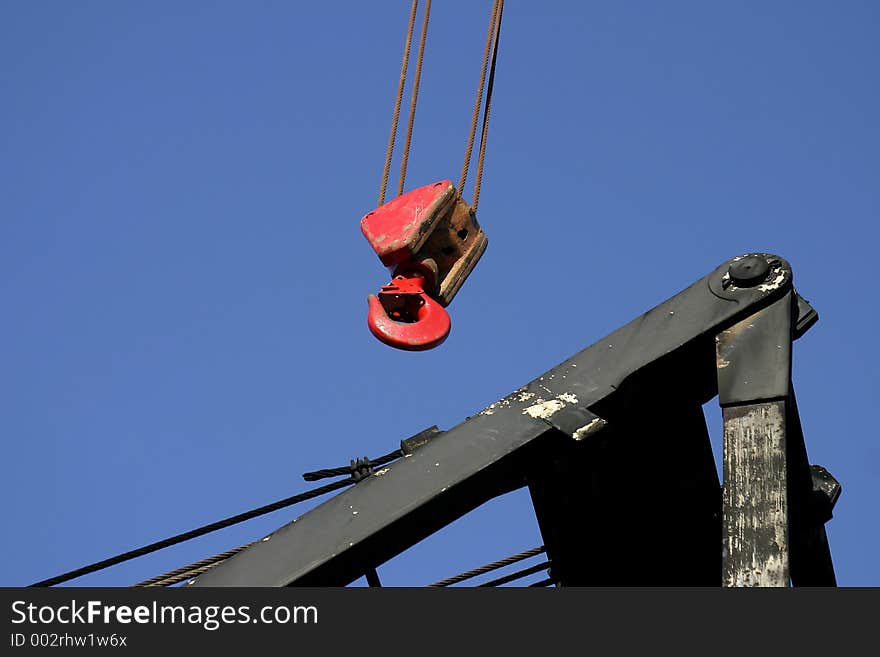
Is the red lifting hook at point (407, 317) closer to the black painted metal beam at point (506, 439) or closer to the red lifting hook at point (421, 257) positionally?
the red lifting hook at point (421, 257)

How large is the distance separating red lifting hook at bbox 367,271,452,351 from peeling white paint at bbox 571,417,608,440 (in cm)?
104

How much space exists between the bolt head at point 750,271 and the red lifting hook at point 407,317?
115 centimetres

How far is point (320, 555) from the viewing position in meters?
4.45

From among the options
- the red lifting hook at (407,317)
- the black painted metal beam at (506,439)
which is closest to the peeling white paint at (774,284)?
the black painted metal beam at (506,439)

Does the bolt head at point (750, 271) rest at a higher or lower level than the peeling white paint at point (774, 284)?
higher

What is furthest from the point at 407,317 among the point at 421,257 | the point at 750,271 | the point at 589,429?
the point at 750,271

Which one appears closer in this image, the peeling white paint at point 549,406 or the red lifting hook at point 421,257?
the peeling white paint at point 549,406

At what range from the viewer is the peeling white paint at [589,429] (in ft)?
15.4

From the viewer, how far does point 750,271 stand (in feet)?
16.2

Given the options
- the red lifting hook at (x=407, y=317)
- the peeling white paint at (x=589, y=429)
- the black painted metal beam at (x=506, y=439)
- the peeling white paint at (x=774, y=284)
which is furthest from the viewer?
the red lifting hook at (x=407, y=317)

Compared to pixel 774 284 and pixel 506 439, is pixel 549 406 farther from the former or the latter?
pixel 774 284

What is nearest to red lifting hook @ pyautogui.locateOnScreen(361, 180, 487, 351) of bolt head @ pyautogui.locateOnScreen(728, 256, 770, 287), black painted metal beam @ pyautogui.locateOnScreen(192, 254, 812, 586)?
black painted metal beam @ pyautogui.locateOnScreen(192, 254, 812, 586)
